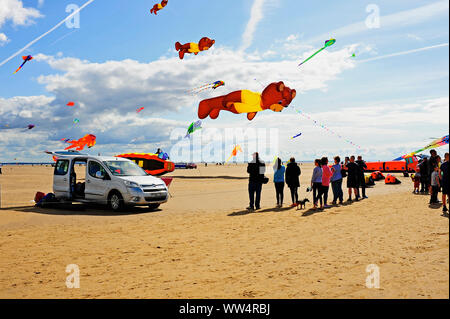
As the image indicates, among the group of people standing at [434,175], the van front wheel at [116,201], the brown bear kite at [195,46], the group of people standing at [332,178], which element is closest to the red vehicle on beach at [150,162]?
the brown bear kite at [195,46]

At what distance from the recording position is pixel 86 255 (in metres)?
6.66

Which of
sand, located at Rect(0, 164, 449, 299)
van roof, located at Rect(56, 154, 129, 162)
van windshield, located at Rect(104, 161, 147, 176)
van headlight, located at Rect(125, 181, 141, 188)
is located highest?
van roof, located at Rect(56, 154, 129, 162)

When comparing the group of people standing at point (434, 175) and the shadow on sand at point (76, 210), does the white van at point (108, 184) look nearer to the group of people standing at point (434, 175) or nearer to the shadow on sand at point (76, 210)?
the shadow on sand at point (76, 210)

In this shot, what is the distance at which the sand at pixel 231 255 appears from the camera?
4.54 m

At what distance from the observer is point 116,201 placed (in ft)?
42.6

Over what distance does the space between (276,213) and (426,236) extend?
213 inches

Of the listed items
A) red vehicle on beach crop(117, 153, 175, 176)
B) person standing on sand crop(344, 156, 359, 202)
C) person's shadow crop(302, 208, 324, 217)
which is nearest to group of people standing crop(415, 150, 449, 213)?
person standing on sand crop(344, 156, 359, 202)

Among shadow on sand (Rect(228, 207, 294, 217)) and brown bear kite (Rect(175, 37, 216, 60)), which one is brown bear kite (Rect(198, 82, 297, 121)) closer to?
brown bear kite (Rect(175, 37, 216, 60))

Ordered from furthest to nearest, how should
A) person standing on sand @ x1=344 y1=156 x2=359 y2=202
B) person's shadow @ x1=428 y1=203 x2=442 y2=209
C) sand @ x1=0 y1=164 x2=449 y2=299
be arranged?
person standing on sand @ x1=344 y1=156 x2=359 y2=202 < person's shadow @ x1=428 y1=203 x2=442 y2=209 < sand @ x1=0 y1=164 x2=449 y2=299

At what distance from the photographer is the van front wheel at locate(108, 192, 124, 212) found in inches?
507

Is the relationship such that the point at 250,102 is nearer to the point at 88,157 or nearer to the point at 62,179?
the point at 88,157

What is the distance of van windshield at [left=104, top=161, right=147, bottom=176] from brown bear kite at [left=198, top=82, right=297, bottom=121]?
5.25m
